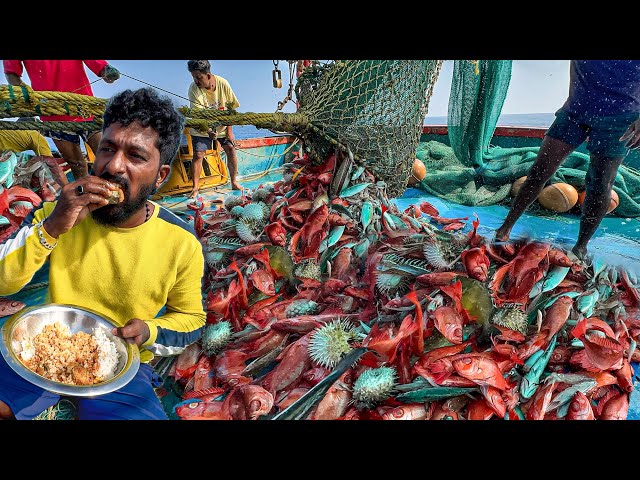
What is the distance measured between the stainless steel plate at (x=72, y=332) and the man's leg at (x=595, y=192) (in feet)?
7.30

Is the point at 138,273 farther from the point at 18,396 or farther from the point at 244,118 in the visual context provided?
the point at 244,118

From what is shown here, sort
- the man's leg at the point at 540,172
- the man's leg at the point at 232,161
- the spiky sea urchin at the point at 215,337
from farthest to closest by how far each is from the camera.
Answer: the man's leg at the point at 232,161, the man's leg at the point at 540,172, the spiky sea urchin at the point at 215,337

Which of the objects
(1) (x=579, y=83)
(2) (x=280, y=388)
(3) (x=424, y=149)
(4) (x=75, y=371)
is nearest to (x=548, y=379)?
(2) (x=280, y=388)

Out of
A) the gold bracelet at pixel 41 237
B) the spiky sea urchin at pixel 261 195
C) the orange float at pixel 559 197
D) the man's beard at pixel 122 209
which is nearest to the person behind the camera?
the gold bracelet at pixel 41 237

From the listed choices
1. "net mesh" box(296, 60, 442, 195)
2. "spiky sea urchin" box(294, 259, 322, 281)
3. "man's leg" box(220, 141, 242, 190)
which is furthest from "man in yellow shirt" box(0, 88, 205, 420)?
"man's leg" box(220, 141, 242, 190)

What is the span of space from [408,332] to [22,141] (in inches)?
75.4

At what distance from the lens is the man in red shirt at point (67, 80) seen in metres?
1.55

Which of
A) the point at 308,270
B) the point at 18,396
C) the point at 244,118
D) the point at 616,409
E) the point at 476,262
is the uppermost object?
the point at 244,118

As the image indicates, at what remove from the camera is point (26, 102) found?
1.18 m

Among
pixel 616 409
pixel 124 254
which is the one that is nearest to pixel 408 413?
pixel 616 409

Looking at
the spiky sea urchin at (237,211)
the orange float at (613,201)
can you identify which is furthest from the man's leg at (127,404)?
the orange float at (613,201)

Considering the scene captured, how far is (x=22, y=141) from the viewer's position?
6.21 feet

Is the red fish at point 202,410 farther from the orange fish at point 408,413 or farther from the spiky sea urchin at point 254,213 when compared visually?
the spiky sea urchin at point 254,213

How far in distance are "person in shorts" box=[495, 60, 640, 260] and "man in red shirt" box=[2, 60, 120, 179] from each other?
6.50 feet
